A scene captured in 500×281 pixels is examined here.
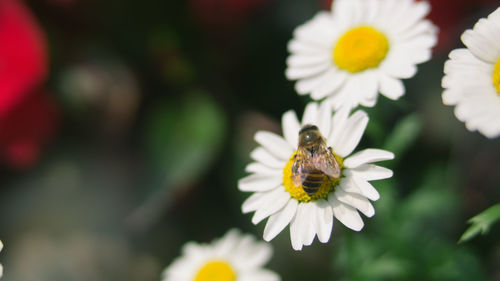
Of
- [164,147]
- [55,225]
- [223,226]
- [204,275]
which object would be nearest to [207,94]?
→ [164,147]

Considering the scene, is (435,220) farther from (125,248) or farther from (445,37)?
→ (125,248)


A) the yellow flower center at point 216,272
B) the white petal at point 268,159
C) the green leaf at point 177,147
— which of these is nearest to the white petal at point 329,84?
the white petal at point 268,159

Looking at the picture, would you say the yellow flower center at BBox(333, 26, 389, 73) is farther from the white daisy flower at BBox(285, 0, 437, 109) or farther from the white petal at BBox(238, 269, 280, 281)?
the white petal at BBox(238, 269, 280, 281)

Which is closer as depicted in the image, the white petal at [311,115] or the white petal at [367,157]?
the white petal at [367,157]

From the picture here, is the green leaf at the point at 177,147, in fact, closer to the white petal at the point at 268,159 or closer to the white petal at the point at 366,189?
the white petal at the point at 268,159

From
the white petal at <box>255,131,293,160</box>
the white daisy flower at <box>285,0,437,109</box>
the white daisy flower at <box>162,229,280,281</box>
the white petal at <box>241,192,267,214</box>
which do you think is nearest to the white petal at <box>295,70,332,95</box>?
the white daisy flower at <box>285,0,437,109</box>

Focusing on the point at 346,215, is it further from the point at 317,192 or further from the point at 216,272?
the point at 216,272

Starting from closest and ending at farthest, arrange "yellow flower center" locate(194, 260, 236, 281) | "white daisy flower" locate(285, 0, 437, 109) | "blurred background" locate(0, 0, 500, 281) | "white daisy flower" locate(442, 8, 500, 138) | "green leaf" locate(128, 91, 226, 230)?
"white daisy flower" locate(442, 8, 500, 138), "white daisy flower" locate(285, 0, 437, 109), "yellow flower center" locate(194, 260, 236, 281), "blurred background" locate(0, 0, 500, 281), "green leaf" locate(128, 91, 226, 230)
